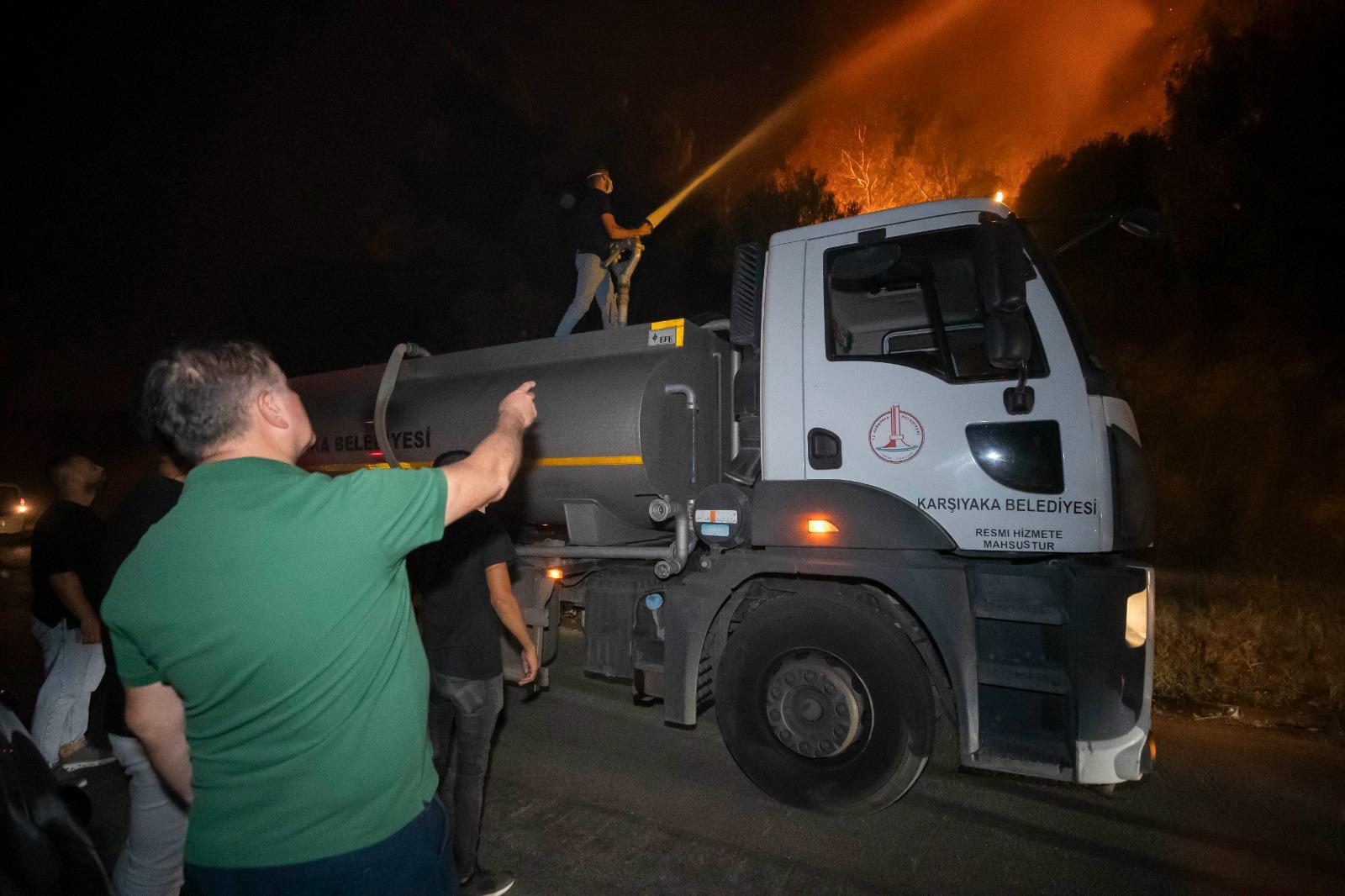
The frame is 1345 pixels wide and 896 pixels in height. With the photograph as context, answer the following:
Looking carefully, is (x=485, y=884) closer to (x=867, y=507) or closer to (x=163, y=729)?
(x=163, y=729)

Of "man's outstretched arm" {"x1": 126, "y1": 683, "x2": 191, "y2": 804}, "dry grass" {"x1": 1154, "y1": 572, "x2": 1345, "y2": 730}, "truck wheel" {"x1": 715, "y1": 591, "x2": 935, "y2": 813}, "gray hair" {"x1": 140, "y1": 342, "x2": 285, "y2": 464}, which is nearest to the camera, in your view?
"gray hair" {"x1": 140, "y1": 342, "x2": 285, "y2": 464}

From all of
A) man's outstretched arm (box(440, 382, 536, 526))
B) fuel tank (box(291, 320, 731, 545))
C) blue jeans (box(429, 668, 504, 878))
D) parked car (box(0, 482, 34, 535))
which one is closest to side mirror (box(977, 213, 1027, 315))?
fuel tank (box(291, 320, 731, 545))

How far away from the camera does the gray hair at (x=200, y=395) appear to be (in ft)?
5.25

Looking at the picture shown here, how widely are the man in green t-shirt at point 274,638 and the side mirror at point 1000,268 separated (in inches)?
103

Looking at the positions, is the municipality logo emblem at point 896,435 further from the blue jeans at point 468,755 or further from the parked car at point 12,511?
the parked car at point 12,511

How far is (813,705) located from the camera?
3824mm

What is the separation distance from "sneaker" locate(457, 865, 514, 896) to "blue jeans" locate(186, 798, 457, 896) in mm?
1833

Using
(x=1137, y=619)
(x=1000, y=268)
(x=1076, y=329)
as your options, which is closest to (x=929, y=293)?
(x=1000, y=268)

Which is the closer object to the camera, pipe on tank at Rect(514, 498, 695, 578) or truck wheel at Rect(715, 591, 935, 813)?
truck wheel at Rect(715, 591, 935, 813)

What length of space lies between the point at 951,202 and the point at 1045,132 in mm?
12883

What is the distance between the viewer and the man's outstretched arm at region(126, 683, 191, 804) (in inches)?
70.2

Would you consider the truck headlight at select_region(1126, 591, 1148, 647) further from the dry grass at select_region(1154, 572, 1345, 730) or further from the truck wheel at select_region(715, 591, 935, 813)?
the dry grass at select_region(1154, 572, 1345, 730)

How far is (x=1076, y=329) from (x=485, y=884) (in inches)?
152

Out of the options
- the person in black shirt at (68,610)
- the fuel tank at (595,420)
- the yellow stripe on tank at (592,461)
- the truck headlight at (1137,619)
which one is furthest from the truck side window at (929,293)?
the person in black shirt at (68,610)
